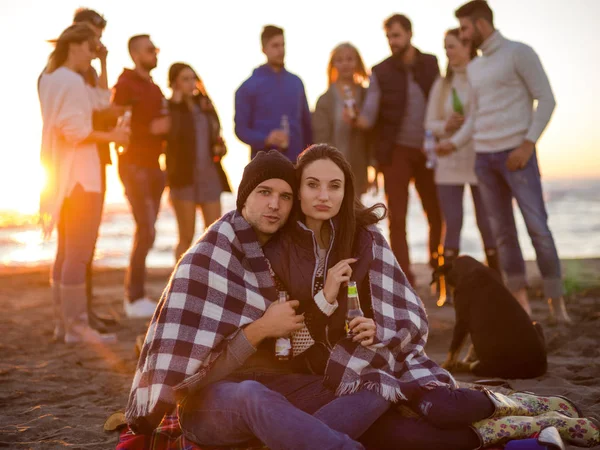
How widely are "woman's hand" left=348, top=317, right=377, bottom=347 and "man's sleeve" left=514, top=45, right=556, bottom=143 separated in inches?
125

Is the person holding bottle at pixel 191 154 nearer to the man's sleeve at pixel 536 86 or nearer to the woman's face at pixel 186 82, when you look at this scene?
the woman's face at pixel 186 82

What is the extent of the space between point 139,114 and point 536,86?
12.0 feet

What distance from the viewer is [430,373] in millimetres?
3295

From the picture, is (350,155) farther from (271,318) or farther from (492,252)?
(271,318)

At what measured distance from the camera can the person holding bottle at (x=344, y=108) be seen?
7055mm

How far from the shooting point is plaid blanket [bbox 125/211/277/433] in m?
3.11

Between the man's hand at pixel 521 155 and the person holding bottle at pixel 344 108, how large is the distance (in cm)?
177

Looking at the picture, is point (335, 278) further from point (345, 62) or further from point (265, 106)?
point (345, 62)

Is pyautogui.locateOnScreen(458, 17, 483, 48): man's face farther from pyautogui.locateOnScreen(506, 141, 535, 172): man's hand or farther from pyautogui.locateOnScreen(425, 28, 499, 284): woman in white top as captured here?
pyautogui.locateOnScreen(506, 141, 535, 172): man's hand

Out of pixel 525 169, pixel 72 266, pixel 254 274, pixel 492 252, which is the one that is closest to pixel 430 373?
pixel 254 274

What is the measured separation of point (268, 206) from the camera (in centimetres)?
338

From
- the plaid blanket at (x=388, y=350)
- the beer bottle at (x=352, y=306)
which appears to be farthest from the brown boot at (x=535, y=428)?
the beer bottle at (x=352, y=306)

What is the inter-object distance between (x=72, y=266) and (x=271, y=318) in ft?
9.61

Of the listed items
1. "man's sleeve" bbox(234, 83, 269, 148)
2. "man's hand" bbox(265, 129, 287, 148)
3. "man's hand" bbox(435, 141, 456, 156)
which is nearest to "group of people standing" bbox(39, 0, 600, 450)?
"man's hand" bbox(265, 129, 287, 148)
